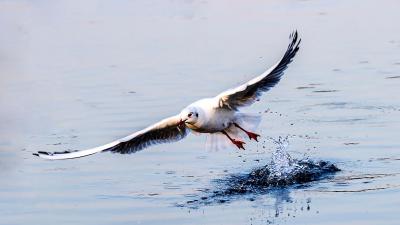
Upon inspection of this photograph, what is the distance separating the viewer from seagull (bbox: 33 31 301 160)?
439 inches

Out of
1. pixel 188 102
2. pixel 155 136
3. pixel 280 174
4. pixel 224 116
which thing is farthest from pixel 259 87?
pixel 188 102

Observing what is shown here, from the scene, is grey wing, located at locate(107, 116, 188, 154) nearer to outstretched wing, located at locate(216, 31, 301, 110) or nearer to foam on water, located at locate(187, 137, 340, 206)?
outstretched wing, located at locate(216, 31, 301, 110)

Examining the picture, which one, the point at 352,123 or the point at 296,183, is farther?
the point at 352,123

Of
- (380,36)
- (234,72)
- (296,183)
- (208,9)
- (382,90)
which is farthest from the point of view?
(208,9)

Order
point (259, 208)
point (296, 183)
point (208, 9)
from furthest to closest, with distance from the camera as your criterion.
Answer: point (208, 9)
point (296, 183)
point (259, 208)

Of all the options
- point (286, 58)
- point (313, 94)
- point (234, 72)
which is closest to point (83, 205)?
point (286, 58)

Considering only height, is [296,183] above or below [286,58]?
below

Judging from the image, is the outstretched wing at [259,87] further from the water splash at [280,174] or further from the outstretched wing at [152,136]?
the water splash at [280,174]

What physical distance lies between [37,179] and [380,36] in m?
9.98

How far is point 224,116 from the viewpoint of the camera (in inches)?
448

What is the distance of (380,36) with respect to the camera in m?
20.9

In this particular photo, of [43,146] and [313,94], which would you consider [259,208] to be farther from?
[313,94]

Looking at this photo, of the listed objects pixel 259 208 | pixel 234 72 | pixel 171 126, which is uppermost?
pixel 234 72

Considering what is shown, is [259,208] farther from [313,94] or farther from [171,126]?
[313,94]
